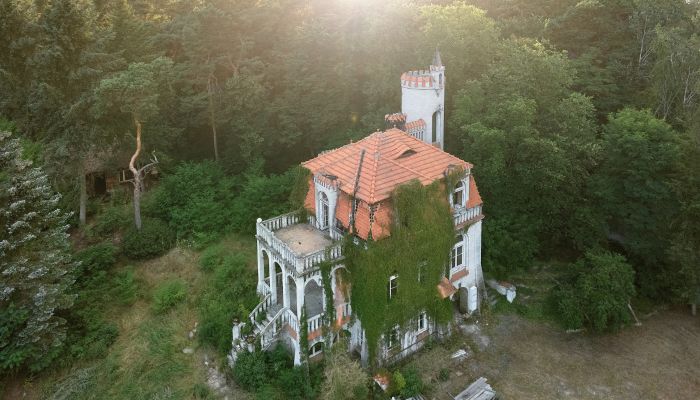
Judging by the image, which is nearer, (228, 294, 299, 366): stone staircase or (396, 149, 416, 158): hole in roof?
(228, 294, 299, 366): stone staircase

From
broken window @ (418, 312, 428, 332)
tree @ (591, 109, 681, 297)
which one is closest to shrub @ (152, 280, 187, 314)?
broken window @ (418, 312, 428, 332)

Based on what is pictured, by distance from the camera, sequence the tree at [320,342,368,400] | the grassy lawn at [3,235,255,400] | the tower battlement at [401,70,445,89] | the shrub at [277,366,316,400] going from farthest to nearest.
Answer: the tower battlement at [401,70,445,89]
the grassy lawn at [3,235,255,400]
the shrub at [277,366,316,400]
the tree at [320,342,368,400]

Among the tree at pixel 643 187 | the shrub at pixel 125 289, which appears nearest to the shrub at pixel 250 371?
the shrub at pixel 125 289

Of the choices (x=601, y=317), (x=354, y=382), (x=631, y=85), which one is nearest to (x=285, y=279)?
(x=354, y=382)

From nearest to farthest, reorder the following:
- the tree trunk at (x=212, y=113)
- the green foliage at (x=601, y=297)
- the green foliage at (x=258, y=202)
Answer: the green foliage at (x=601, y=297), the green foliage at (x=258, y=202), the tree trunk at (x=212, y=113)

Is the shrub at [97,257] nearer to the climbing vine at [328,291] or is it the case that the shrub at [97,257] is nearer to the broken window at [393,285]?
the climbing vine at [328,291]

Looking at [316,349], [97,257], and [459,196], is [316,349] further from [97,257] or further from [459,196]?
[97,257]

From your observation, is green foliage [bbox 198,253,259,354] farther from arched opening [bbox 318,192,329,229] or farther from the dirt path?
the dirt path
